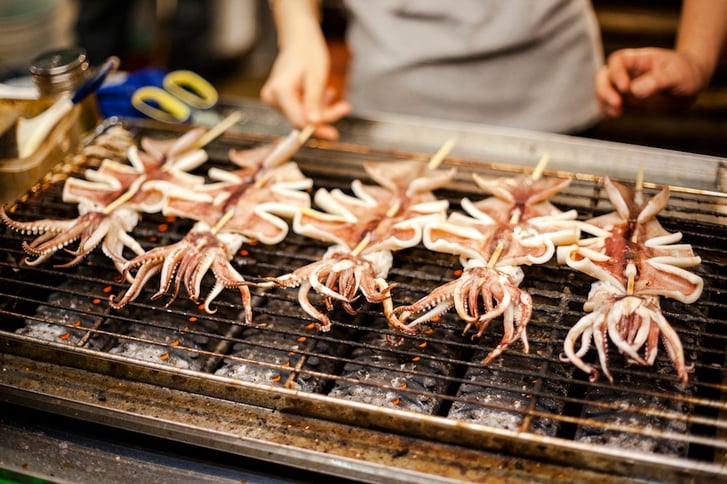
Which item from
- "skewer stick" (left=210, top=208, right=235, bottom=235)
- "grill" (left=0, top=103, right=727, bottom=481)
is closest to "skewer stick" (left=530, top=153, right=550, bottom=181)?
"grill" (left=0, top=103, right=727, bottom=481)

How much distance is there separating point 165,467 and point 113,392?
316 mm

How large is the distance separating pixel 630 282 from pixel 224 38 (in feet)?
26.3

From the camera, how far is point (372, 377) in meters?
2.42

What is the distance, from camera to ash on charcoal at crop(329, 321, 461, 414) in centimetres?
229

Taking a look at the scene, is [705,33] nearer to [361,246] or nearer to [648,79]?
[648,79]

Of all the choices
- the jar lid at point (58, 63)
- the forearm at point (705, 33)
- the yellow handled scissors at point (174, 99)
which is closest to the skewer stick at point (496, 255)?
the forearm at point (705, 33)

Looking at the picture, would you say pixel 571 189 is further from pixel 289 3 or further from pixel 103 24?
pixel 103 24

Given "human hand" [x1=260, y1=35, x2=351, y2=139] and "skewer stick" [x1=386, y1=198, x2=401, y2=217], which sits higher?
"human hand" [x1=260, y1=35, x2=351, y2=139]

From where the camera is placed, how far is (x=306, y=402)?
2242 millimetres

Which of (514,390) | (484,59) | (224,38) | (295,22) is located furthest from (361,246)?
(224,38)

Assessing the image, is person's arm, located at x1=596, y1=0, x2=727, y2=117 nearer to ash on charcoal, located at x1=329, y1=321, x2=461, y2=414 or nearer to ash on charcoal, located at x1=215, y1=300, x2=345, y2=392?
ash on charcoal, located at x1=329, y1=321, x2=461, y2=414

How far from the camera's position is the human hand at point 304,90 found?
3584mm

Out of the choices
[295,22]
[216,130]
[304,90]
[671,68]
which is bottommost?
[216,130]

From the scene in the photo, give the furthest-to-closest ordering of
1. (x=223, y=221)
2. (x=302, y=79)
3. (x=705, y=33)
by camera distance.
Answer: (x=302, y=79) → (x=705, y=33) → (x=223, y=221)
